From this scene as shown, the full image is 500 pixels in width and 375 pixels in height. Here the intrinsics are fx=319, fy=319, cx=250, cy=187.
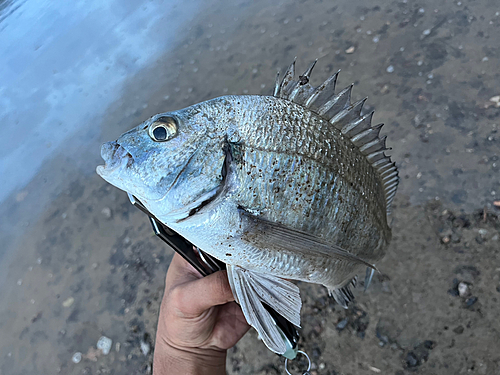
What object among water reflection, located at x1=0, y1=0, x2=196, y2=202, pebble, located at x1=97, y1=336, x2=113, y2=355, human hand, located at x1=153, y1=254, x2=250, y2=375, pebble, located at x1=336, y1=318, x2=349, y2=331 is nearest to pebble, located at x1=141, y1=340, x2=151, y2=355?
pebble, located at x1=97, y1=336, x2=113, y2=355

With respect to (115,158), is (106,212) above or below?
below

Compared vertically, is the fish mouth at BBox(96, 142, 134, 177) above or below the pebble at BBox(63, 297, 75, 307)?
above

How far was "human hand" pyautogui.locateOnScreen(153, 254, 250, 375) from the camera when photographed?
4.19ft

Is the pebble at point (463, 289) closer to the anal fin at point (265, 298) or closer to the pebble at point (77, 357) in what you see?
the anal fin at point (265, 298)

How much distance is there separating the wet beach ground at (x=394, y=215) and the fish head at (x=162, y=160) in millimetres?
1490

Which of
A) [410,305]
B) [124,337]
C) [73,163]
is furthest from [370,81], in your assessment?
[73,163]

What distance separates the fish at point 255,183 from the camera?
3.16ft

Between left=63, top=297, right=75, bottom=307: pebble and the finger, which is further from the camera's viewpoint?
left=63, top=297, right=75, bottom=307: pebble

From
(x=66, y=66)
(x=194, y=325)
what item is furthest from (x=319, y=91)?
(x=66, y=66)

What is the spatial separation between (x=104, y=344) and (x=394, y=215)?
2.30 m

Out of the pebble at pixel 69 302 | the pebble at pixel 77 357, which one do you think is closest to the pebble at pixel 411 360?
the pebble at pixel 77 357

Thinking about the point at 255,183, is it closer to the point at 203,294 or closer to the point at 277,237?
the point at 277,237

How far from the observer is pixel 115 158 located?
98 centimetres

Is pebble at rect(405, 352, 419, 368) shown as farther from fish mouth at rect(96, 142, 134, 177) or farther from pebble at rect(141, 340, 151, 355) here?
fish mouth at rect(96, 142, 134, 177)
